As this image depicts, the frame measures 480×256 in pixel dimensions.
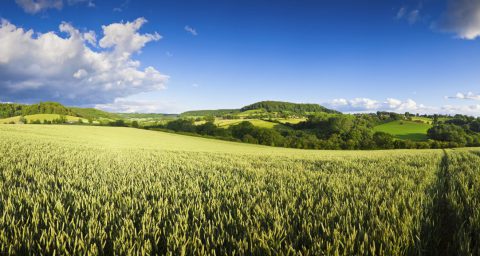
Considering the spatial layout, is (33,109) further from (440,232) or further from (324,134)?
(440,232)

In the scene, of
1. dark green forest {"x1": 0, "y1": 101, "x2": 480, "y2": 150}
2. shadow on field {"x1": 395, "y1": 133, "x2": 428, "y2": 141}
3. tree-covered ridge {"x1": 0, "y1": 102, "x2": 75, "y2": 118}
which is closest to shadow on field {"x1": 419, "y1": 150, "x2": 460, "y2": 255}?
dark green forest {"x1": 0, "y1": 101, "x2": 480, "y2": 150}

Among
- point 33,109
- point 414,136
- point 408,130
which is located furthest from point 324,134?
point 33,109

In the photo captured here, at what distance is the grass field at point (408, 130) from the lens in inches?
3846

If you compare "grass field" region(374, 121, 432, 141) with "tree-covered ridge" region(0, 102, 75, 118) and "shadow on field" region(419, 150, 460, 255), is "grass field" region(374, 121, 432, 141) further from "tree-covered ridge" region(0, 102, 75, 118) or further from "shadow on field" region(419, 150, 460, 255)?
"tree-covered ridge" region(0, 102, 75, 118)

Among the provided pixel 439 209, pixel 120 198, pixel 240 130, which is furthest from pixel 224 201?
pixel 240 130

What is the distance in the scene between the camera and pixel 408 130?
10794cm

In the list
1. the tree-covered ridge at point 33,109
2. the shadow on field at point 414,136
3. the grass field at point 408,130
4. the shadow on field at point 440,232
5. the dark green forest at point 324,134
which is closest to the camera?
the shadow on field at point 440,232

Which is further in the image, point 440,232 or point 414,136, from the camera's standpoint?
point 414,136

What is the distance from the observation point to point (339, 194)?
439 centimetres

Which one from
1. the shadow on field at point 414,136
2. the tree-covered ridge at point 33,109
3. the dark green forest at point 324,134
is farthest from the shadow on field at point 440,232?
the tree-covered ridge at point 33,109

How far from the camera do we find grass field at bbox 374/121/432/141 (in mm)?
97688

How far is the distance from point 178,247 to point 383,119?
15824 centimetres

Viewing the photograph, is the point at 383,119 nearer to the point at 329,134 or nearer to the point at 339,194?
the point at 329,134

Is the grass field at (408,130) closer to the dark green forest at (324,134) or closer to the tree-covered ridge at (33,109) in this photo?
the dark green forest at (324,134)
